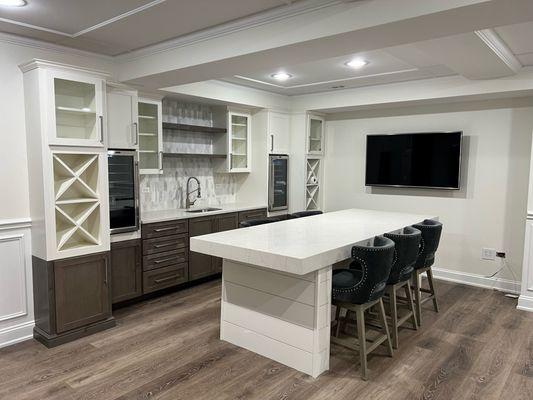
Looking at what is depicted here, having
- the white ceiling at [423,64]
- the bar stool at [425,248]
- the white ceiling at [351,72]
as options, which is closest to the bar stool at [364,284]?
the bar stool at [425,248]

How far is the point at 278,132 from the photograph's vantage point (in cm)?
591

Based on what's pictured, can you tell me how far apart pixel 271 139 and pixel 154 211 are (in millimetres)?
1928

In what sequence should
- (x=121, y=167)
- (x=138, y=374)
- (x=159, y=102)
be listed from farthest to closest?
(x=159, y=102), (x=121, y=167), (x=138, y=374)

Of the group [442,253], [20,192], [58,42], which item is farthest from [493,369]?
[58,42]

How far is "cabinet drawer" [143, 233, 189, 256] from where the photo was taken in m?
4.34

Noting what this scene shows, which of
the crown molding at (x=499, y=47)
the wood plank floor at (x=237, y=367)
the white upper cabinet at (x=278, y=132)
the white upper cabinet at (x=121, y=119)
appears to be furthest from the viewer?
the white upper cabinet at (x=278, y=132)

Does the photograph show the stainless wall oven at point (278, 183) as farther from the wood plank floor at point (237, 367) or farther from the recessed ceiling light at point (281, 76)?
the wood plank floor at point (237, 367)

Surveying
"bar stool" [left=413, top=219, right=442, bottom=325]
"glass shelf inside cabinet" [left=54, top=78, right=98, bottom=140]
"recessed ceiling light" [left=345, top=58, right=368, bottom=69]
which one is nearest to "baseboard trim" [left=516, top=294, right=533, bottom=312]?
"bar stool" [left=413, top=219, right=442, bottom=325]

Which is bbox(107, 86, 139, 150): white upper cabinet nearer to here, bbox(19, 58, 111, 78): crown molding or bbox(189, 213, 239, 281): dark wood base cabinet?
bbox(19, 58, 111, 78): crown molding

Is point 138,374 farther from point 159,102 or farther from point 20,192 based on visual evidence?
point 159,102

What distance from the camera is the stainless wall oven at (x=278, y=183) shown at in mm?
5844

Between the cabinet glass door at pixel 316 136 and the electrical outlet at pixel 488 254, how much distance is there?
265 cm

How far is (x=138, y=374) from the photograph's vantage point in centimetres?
295

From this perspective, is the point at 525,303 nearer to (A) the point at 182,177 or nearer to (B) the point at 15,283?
(A) the point at 182,177
